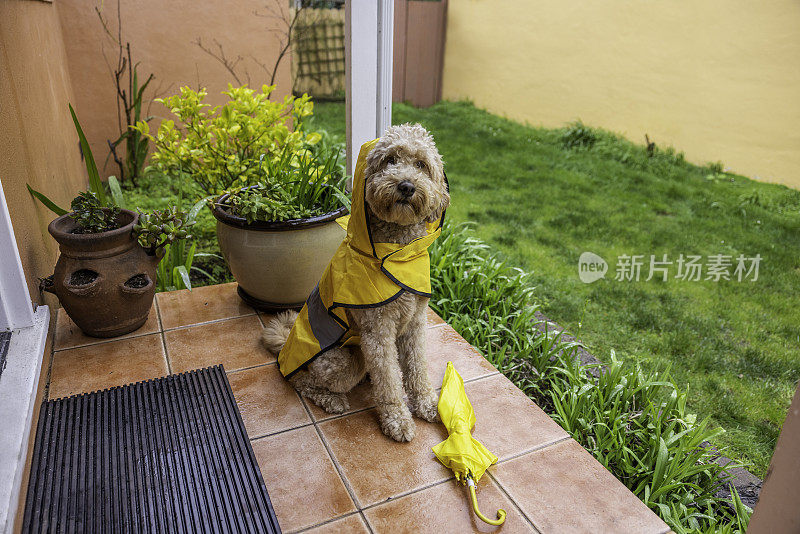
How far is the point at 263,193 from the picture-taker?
3.00 m

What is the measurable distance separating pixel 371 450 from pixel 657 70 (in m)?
6.60

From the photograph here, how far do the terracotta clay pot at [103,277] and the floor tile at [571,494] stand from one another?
1.95 m

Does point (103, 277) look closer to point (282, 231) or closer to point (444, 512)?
point (282, 231)

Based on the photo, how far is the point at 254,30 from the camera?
214 inches

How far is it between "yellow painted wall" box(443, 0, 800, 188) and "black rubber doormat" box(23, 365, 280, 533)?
6.32m

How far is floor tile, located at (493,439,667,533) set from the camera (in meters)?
1.84

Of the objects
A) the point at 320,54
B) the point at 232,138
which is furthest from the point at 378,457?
the point at 320,54

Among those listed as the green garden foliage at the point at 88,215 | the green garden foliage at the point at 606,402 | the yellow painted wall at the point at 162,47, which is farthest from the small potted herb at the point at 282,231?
the yellow painted wall at the point at 162,47

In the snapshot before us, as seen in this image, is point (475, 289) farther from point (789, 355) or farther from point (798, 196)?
point (798, 196)

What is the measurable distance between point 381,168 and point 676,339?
2443 mm

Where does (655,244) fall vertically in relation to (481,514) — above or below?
below

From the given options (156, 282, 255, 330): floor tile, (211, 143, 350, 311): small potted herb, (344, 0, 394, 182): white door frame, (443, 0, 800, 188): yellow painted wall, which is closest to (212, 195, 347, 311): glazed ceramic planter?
(211, 143, 350, 311): small potted herb

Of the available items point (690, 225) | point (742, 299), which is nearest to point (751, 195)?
point (690, 225)

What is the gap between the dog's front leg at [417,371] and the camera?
2281 mm
